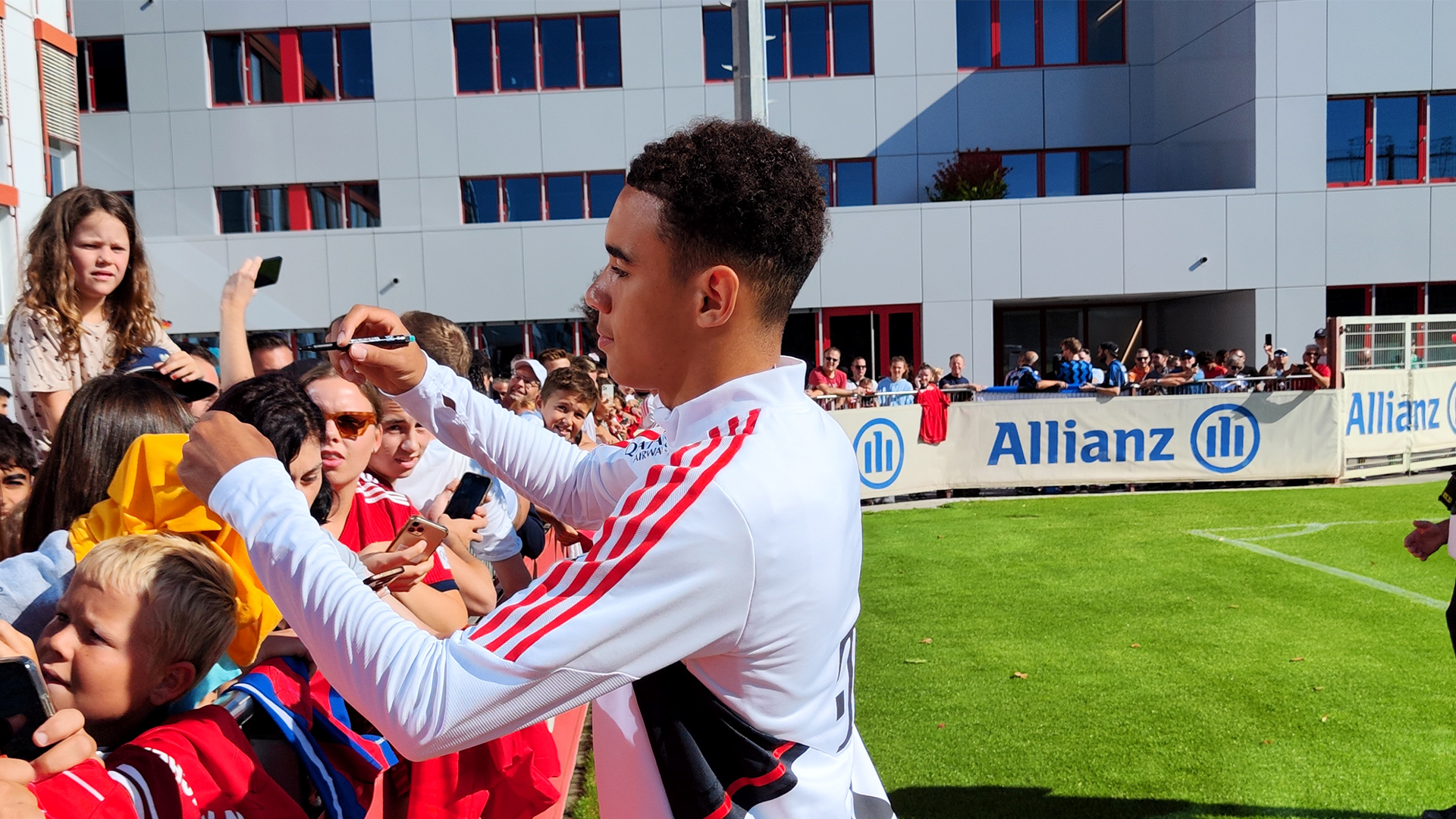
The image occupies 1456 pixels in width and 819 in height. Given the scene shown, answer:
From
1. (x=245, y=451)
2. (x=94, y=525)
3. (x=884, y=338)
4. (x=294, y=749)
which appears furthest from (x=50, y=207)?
(x=884, y=338)

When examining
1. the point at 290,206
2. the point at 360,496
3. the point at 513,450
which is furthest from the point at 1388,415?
the point at 290,206

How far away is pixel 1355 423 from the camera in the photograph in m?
14.6

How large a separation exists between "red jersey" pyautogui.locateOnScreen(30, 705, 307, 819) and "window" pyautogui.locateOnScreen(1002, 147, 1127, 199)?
22384 mm

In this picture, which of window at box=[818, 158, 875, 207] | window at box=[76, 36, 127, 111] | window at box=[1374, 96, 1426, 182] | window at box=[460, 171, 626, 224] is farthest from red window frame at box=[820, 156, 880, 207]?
window at box=[76, 36, 127, 111]

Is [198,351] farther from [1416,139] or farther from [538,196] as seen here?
[1416,139]

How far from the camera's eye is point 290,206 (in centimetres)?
2194

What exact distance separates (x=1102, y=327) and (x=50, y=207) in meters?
22.9

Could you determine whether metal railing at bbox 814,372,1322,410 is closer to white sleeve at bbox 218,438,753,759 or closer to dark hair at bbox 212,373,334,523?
dark hair at bbox 212,373,334,523

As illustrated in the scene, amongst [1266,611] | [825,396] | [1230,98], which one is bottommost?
[1266,611]

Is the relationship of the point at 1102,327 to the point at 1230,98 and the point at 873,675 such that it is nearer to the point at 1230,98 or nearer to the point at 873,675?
the point at 1230,98

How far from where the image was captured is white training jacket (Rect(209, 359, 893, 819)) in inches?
53.7

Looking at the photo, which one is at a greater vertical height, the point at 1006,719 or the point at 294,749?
the point at 294,749

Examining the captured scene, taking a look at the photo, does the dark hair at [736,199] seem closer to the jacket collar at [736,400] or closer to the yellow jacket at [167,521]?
the jacket collar at [736,400]

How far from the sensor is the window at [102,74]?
21.7 m
